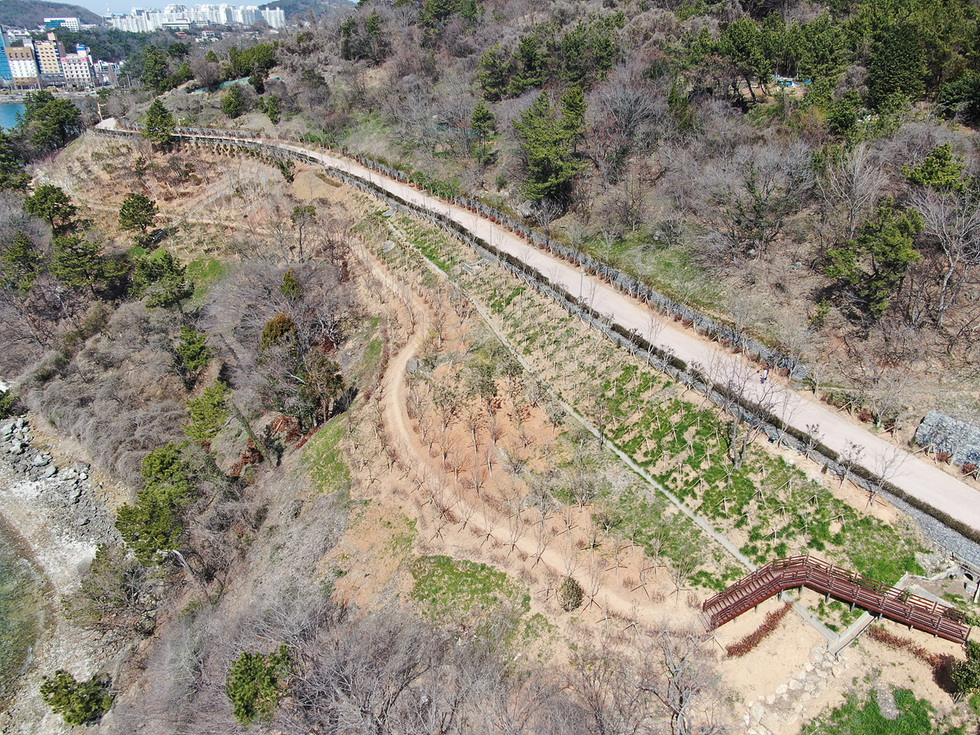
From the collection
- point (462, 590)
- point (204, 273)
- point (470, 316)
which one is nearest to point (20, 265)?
point (204, 273)

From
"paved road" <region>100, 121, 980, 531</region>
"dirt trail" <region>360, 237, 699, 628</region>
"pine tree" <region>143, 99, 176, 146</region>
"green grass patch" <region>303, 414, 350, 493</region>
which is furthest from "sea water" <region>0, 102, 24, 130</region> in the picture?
"paved road" <region>100, 121, 980, 531</region>

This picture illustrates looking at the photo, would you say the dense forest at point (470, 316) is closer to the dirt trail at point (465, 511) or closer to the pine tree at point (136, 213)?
the pine tree at point (136, 213)

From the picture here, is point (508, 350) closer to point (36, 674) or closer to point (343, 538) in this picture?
point (343, 538)

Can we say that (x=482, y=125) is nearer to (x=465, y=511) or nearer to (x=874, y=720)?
(x=465, y=511)

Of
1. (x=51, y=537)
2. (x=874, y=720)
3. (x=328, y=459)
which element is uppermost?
(x=874, y=720)

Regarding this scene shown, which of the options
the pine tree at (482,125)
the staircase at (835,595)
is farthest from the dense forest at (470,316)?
the staircase at (835,595)

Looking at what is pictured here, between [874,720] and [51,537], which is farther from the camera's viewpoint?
[51,537]
